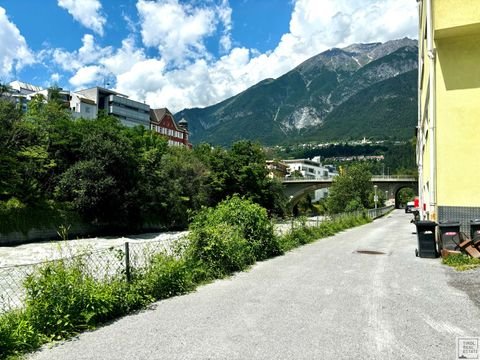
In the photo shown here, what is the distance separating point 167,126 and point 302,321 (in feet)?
332

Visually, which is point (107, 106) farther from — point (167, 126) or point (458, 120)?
point (458, 120)

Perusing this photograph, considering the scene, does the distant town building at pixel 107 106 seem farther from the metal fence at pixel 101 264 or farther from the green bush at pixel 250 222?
the metal fence at pixel 101 264

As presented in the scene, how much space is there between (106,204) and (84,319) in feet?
90.2

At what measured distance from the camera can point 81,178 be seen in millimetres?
30453

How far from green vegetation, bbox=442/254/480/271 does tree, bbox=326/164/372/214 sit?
36984 millimetres

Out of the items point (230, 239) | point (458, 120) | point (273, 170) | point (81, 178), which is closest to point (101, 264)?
point (230, 239)

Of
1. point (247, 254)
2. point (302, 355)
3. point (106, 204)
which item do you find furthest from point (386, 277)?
point (106, 204)

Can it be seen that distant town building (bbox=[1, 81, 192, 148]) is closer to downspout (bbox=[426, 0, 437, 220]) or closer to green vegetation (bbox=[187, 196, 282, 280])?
green vegetation (bbox=[187, 196, 282, 280])

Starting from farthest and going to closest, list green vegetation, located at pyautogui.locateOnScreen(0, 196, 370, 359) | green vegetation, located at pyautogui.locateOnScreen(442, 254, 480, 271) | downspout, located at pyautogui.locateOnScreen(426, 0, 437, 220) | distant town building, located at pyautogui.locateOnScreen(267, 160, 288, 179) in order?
distant town building, located at pyautogui.locateOnScreen(267, 160, 288, 179) → downspout, located at pyautogui.locateOnScreen(426, 0, 437, 220) → green vegetation, located at pyautogui.locateOnScreen(442, 254, 480, 271) → green vegetation, located at pyautogui.locateOnScreen(0, 196, 370, 359)

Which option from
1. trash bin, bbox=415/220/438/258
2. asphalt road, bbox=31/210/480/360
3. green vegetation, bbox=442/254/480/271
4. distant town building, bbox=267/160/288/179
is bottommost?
asphalt road, bbox=31/210/480/360

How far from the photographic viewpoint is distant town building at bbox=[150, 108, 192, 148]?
98.7 meters

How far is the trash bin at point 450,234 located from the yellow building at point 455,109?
0.65 metres

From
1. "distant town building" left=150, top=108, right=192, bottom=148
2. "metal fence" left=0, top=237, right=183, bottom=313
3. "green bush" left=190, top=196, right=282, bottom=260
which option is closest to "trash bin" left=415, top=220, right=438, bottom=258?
"green bush" left=190, top=196, right=282, bottom=260

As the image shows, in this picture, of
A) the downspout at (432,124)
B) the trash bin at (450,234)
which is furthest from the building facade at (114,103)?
the trash bin at (450,234)
